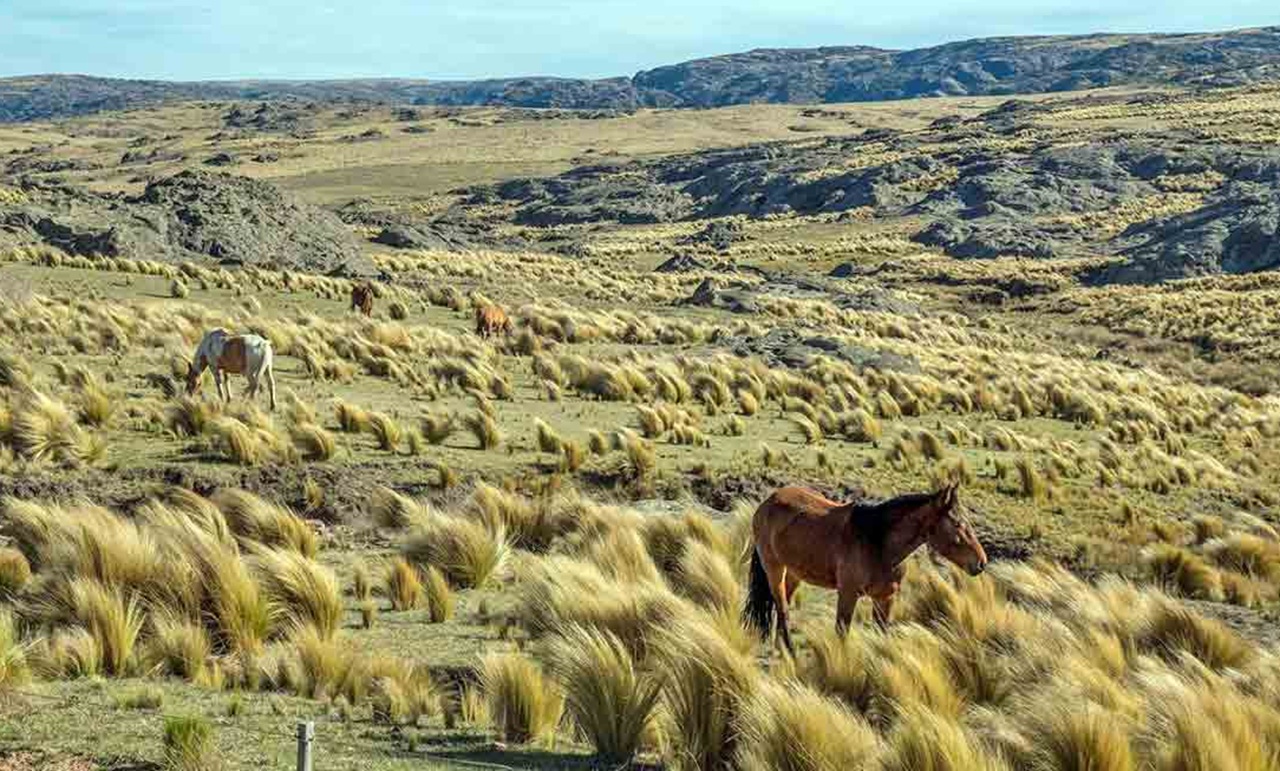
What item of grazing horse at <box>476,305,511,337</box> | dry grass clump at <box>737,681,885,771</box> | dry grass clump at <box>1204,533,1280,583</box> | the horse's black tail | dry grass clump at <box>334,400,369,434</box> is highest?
dry grass clump at <box>737,681,885,771</box>

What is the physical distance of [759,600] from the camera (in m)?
8.88

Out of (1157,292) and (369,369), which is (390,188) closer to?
(1157,292)

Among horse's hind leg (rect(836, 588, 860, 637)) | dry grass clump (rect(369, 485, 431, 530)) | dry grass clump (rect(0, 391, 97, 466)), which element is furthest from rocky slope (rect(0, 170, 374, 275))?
horse's hind leg (rect(836, 588, 860, 637))

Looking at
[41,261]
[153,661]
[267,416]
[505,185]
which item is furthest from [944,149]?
[153,661]

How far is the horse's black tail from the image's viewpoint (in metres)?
8.84

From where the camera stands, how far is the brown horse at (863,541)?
799cm

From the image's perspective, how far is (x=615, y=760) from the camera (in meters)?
6.15

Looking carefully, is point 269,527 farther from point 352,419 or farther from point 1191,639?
point 1191,639

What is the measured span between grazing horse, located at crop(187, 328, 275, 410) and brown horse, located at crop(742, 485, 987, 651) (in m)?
10.5

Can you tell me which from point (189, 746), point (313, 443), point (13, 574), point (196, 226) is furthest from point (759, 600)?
point (196, 226)

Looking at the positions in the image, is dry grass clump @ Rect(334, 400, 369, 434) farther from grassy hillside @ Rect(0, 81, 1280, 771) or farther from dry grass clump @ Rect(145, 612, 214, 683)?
dry grass clump @ Rect(145, 612, 214, 683)

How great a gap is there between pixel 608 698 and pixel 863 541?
2479 millimetres

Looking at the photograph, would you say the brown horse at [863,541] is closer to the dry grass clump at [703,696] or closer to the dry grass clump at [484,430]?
the dry grass clump at [703,696]

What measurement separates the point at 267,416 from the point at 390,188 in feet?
442
